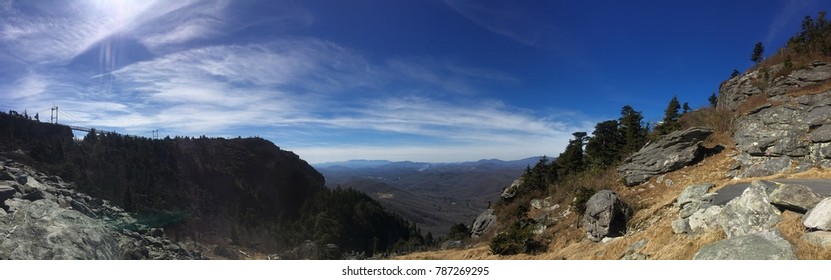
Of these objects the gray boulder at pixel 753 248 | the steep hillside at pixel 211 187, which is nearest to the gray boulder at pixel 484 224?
the steep hillside at pixel 211 187

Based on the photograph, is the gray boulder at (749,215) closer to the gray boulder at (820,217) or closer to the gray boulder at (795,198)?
the gray boulder at (795,198)

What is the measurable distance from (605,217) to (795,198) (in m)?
3.87

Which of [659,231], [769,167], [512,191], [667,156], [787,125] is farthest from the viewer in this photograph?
[512,191]

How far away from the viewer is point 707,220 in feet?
17.7

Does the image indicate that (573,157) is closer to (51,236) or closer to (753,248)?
(753,248)

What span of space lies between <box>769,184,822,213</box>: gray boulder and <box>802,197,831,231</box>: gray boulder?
0.21m

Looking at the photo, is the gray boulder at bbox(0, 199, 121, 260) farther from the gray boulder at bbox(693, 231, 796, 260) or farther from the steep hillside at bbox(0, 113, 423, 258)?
the gray boulder at bbox(693, 231, 796, 260)

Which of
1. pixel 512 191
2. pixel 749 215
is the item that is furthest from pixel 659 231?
pixel 512 191

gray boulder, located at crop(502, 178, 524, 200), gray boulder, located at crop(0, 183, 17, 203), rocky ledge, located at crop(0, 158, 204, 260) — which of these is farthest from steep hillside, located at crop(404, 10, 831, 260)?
gray boulder, located at crop(0, 183, 17, 203)

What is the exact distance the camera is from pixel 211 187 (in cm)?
3488

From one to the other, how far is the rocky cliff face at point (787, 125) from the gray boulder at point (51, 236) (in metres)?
14.7

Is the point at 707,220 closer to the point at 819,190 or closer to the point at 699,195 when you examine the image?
the point at 699,195
